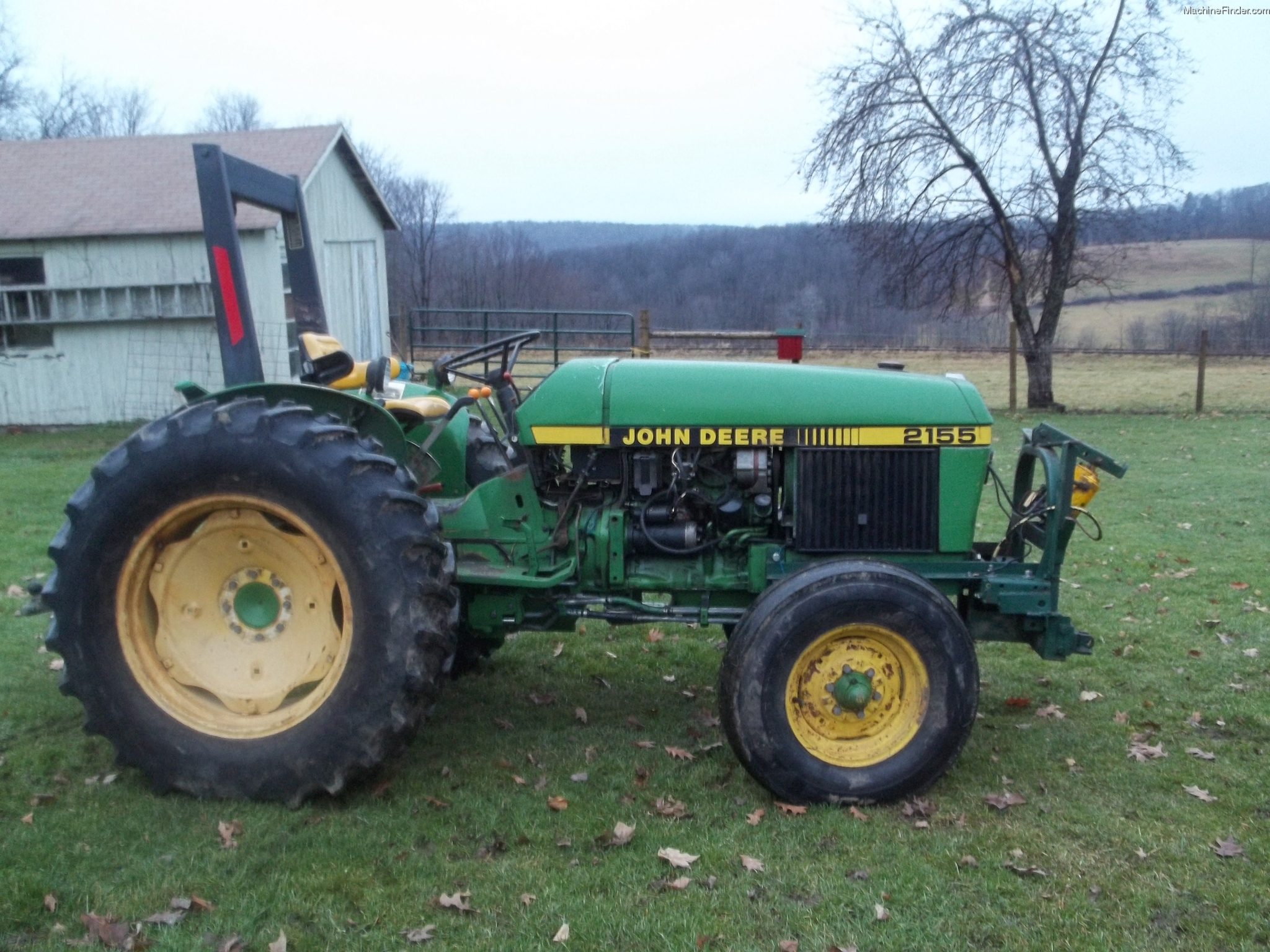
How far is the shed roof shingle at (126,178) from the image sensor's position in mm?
14352

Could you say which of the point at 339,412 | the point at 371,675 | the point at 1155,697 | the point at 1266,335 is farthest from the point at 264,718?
the point at 1266,335

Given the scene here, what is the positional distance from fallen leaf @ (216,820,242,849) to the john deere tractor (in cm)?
14

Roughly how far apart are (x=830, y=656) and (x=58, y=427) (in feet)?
46.7

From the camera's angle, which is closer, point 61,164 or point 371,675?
point 371,675

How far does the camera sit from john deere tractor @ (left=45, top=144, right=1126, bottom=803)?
350cm

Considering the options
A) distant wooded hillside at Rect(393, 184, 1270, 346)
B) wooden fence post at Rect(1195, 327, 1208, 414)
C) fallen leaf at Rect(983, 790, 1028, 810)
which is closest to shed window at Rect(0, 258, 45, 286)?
distant wooded hillside at Rect(393, 184, 1270, 346)

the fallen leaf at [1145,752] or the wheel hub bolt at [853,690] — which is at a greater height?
the wheel hub bolt at [853,690]

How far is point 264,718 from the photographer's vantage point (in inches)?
143

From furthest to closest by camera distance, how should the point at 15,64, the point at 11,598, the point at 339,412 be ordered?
1. the point at 15,64
2. the point at 11,598
3. the point at 339,412

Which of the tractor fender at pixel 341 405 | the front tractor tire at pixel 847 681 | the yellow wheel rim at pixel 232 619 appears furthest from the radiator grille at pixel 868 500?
the yellow wheel rim at pixel 232 619

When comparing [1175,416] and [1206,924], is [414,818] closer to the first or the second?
[1206,924]

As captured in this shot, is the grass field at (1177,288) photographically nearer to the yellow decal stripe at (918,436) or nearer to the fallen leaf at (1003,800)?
the yellow decal stripe at (918,436)

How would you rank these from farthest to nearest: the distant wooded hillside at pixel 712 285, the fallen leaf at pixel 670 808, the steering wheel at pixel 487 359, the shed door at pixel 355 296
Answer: the distant wooded hillside at pixel 712 285, the shed door at pixel 355 296, the steering wheel at pixel 487 359, the fallen leaf at pixel 670 808

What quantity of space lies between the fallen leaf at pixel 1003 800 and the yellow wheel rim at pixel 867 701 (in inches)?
14.2
